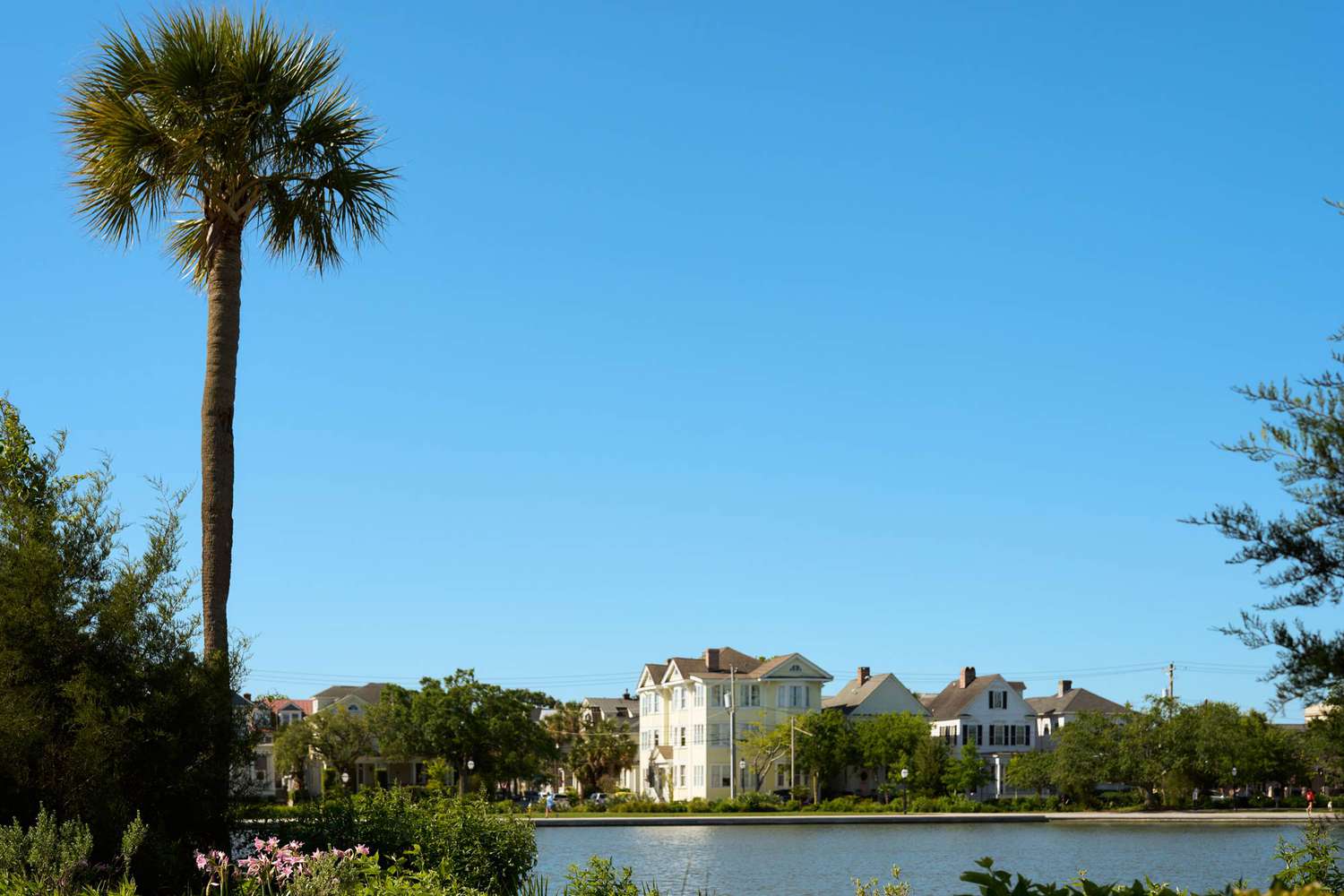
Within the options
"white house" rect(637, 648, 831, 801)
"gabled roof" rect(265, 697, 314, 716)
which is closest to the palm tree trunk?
"white house" rect(637, 648, 831, 801)

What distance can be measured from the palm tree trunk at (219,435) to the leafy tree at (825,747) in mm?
65713

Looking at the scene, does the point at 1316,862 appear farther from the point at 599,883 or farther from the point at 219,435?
the point at 219,435

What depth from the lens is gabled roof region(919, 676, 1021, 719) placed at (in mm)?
94312

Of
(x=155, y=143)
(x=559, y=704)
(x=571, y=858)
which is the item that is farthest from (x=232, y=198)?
(x=559, y=704)

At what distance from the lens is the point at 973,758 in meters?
80.6

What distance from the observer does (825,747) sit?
267 feet

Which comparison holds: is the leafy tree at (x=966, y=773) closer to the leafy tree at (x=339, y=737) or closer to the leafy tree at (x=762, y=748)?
the leafy tree at (x=762, y=748)

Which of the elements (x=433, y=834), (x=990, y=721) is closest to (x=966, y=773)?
(x=990, y=721)

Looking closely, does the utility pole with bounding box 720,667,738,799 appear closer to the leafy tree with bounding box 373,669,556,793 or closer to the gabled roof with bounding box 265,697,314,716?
the leafy tree with bounding box 373,669,556,793

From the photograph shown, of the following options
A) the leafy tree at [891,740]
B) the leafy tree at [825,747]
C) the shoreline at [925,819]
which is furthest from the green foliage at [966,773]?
the shoreline at [925,819]

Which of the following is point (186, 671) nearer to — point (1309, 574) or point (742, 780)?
point (1309, 574)

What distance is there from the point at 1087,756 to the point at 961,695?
20.4 metres

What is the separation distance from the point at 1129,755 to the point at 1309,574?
235 ft

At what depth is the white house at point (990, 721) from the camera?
93.8 m
